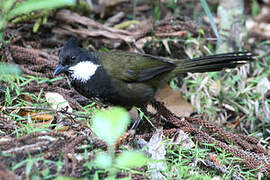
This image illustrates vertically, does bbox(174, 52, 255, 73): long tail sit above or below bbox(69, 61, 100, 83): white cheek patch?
above

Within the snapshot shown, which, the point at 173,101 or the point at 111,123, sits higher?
the point at 111,123

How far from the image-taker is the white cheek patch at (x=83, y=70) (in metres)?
3.40

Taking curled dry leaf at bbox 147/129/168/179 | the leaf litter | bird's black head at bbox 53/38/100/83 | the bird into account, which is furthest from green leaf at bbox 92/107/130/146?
bird's black head at bbox 53/38/100/83

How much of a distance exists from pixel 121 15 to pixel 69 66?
252 cm

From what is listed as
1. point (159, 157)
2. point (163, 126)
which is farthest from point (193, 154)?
point (163, 126)

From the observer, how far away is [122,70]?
11.6ft

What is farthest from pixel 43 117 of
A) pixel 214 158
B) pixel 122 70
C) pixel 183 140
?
pixel 214 158

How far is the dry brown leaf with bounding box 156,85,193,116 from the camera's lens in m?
4.00

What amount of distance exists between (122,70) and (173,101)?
846 mm

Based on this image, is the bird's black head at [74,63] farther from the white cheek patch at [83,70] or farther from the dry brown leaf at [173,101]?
the dry brown leaf at [173,101]

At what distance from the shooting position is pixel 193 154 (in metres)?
2.91

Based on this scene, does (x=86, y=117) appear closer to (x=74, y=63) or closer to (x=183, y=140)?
(x=74, y=63)

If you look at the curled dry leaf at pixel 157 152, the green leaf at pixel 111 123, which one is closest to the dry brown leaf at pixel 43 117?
the curled dry leaf at pixel 157 152

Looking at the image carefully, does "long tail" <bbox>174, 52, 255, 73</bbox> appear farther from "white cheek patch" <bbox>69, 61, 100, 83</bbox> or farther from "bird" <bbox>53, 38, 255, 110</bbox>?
"white cheek patch" <bbox>69, 61, 100, 83</bbox>
